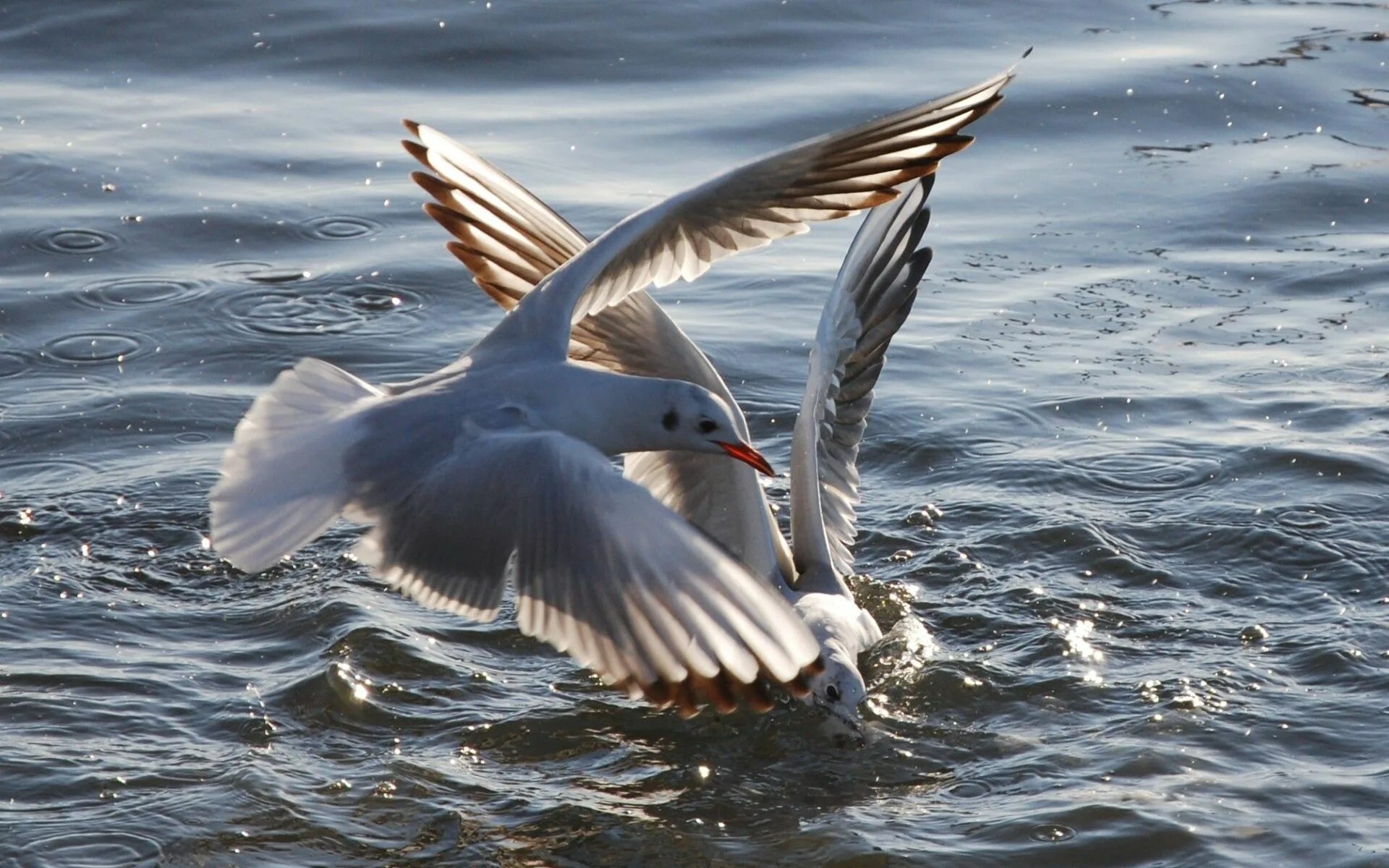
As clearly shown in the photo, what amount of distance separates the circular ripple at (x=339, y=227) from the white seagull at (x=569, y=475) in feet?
11.1

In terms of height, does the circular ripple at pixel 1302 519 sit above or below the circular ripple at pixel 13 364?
below

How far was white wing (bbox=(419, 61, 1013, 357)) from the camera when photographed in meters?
5.38

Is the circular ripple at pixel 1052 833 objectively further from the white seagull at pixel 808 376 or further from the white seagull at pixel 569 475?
the white seagull at pixel 808 376

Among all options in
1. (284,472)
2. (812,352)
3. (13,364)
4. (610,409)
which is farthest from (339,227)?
(284,472)

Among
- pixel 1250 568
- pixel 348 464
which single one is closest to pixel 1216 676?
pixel 1250 568

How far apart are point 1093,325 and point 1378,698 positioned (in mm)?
3043

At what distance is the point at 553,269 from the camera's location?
6.12m

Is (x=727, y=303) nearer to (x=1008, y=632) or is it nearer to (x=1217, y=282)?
(x=1217, y=282)

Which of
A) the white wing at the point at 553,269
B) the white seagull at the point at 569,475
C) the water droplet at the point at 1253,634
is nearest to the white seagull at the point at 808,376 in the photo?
the white wing at the point at 553,269

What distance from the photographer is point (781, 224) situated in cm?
574

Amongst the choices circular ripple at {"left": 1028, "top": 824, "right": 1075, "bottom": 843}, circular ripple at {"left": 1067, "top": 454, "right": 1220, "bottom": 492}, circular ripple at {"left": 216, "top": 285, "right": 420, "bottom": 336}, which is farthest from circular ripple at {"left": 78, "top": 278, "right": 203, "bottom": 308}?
circular ripple at {"left": 1028, "top": 824, "right": 1075, "bottom": 843}

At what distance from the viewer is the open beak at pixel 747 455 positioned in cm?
503

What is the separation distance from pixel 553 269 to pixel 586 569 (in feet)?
6.33

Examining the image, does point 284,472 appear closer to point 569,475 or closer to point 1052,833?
point 569,475
